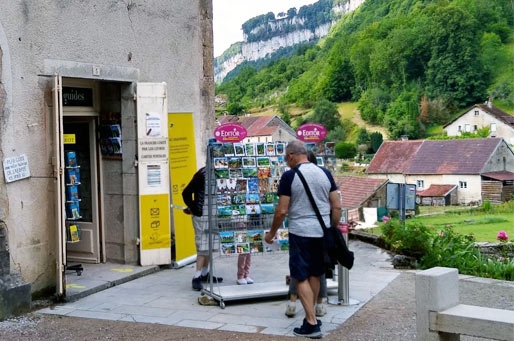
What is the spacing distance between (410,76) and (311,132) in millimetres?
136294

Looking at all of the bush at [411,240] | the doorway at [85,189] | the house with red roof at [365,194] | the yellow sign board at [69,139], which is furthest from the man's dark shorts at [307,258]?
the house with red roof at [365,194]

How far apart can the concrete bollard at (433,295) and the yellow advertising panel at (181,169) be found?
5.33m

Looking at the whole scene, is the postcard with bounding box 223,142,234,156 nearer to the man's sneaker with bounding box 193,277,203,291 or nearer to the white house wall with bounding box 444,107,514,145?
the man's sneaker with bounding box 193,277,203,291

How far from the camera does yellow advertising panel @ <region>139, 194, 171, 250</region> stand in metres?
9.41

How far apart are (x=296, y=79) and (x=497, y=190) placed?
306ft

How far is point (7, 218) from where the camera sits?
7.34 m

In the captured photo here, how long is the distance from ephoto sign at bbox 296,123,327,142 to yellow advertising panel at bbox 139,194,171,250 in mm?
2866

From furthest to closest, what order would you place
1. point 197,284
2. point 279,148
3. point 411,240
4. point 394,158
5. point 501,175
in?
point 394,158 < point 501,175 < point 411,240 < point 197,284 < point 279,148

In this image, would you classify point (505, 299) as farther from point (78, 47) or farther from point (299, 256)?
point (78, 47)

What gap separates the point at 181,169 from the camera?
33.4 ft

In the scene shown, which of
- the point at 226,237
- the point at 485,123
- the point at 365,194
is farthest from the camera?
the point at 485,123

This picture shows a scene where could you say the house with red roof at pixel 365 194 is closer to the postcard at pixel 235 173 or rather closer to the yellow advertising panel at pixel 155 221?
the yellow advertising panel at pixel 155 221

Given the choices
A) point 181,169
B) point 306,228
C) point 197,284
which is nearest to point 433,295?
point 306,228

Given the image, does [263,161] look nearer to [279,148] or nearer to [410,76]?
[279,148]
